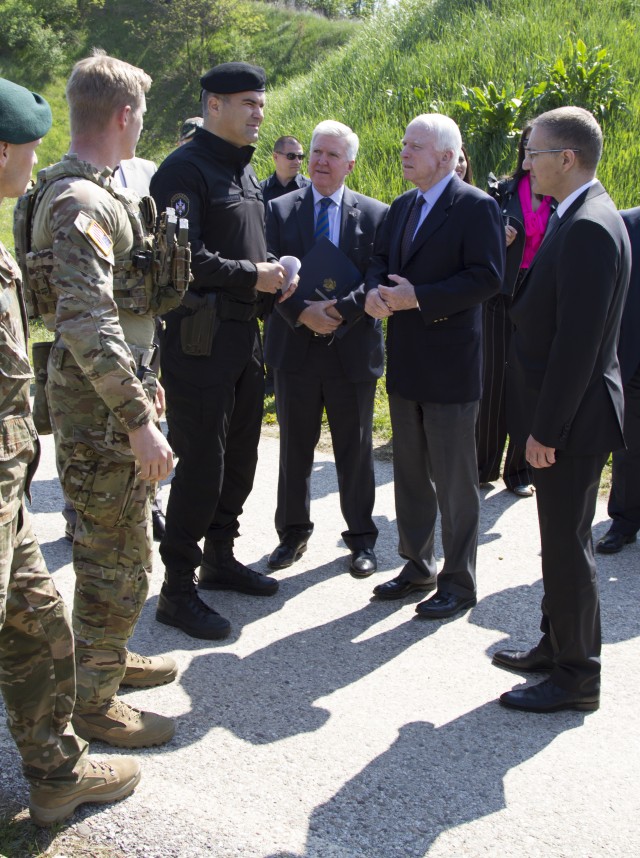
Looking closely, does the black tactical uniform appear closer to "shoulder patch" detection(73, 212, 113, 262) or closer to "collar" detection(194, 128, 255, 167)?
"collar" detection(194, 128, 255, 167)

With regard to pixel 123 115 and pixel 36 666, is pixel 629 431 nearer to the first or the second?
A: pixel 123 115

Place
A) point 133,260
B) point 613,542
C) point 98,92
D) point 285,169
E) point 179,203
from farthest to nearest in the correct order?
point 285,169 < point 613,542 < point 179,203 < point 133,260 < point 98,92

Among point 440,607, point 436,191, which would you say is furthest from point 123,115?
point 440,607

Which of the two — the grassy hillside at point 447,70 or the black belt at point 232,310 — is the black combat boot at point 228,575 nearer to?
the black belt at point 232,310

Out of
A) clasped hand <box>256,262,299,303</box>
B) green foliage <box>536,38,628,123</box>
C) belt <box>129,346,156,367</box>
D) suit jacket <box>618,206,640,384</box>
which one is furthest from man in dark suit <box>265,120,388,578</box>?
green foliage <box>536,38,628,123</box>

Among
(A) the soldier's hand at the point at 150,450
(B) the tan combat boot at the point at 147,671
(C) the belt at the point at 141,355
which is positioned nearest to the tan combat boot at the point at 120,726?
(B) the tan combat boot at the point at 147,671

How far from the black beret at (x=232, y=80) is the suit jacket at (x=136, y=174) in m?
1.23

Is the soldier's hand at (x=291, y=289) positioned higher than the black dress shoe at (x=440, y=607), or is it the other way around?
the soldier's hand at (x=291, y=289)

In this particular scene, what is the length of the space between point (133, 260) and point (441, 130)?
181cm

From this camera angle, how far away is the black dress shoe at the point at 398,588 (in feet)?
14.6

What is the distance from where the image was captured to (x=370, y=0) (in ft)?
128

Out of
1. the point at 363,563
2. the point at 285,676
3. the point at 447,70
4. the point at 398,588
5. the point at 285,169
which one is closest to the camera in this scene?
the point at 285,676

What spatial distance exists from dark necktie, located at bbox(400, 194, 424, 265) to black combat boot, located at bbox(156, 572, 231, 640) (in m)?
1.86

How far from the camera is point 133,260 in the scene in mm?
3053
